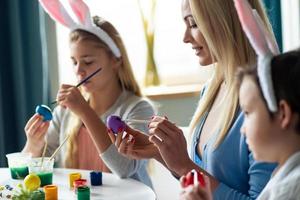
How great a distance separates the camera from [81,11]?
177 cm

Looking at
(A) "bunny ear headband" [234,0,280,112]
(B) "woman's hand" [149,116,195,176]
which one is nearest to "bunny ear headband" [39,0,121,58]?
(B) "woman's hand" [149,116,195,176]

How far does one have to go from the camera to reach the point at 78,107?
5.37 feet

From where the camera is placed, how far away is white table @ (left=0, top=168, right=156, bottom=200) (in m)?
1.36

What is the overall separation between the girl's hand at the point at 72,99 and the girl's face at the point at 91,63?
0.48ft

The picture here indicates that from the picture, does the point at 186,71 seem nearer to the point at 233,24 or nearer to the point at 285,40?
the point at 285,40

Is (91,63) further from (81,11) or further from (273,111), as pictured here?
(273,111)

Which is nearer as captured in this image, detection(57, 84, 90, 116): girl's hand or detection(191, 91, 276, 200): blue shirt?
detection(191, 91, 276, 200): blue shirt

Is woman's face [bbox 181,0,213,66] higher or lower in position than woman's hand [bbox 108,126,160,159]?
higher

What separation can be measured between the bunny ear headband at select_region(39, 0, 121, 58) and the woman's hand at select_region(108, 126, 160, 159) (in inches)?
18.1

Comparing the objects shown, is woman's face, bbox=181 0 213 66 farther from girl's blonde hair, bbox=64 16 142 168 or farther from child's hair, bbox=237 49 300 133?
girl's blonde hair, bbox=64 16 142 168

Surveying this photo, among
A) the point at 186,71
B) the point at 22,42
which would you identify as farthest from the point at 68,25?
the point at 186,71

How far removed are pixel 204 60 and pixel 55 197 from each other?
0.53 m

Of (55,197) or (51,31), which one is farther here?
(51,31)

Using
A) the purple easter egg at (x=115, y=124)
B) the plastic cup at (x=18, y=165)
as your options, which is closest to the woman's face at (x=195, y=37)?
the purple easter egg at (x=115, y=124)
